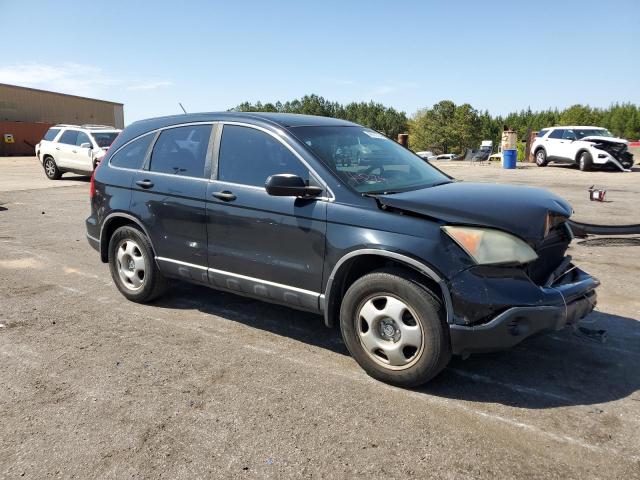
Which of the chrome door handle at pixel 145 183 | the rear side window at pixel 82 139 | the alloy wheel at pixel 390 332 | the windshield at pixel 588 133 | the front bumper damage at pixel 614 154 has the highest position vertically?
the windshield at pixel 588 133

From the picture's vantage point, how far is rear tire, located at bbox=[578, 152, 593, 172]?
20516 mm

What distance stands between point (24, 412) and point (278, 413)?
1554mm

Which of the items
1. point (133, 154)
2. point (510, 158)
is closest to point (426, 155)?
point (510, 158)

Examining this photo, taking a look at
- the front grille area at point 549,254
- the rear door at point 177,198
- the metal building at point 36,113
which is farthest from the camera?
the metal building at point 36,113

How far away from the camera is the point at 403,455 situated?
9.23ft

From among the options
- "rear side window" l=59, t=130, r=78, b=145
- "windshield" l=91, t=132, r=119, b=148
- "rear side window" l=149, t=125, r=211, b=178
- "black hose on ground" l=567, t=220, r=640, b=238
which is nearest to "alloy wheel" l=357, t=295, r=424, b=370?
"rear side window" l=149, t=125, r=211, b=178

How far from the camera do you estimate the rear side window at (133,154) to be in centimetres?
521

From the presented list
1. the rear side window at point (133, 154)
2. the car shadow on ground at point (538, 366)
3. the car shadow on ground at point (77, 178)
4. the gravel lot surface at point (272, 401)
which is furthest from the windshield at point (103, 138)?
the car shadow on ground at point (538, 366)

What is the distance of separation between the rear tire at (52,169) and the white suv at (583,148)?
19138 mm

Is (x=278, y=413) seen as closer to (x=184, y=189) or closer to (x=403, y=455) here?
(x=403, y=455)

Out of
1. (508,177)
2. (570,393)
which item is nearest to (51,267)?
(570,393)

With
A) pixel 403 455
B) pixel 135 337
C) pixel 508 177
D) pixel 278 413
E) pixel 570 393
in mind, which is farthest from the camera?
pixel 508 177

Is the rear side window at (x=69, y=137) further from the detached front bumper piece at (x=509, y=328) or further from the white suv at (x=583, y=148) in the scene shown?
the white suv at (x=583, y=148)

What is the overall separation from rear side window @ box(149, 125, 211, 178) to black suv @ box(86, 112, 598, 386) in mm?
14
